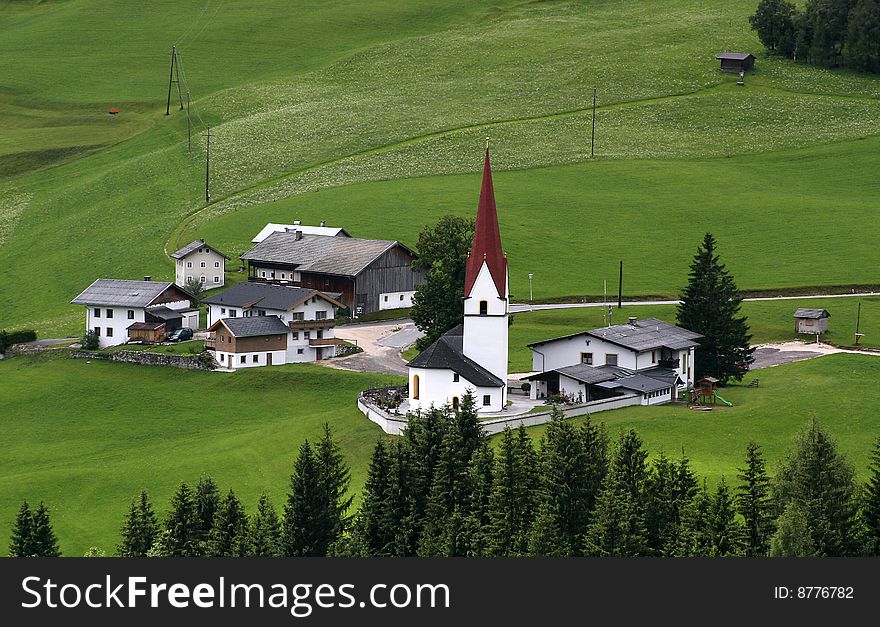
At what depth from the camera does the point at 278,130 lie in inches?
6737

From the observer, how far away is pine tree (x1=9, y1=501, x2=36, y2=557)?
209 feet

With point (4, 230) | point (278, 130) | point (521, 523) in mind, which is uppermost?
point (278, 130)

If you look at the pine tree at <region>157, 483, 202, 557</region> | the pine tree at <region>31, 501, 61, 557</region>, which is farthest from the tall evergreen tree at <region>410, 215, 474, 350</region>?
the pine tree at <region>31, 501, 61, 557</region>

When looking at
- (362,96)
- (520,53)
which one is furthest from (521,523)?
(520,53)

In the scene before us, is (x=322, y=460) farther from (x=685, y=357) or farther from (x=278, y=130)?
(x=278, y=130)

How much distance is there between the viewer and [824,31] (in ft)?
598

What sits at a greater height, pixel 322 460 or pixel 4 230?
pixel 4 230

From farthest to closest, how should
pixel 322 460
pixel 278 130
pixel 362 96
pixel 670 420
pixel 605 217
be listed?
pixel 362 96
pixel 278 130
pixel 605 217
pixel 670 420
pixel 322 460

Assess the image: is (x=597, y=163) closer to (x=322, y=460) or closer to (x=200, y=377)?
(x=200, y=377)

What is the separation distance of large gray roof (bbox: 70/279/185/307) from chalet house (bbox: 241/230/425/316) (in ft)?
33.5

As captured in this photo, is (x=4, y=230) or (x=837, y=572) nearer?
(x=837, y=572)

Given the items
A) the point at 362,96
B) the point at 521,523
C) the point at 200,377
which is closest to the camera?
the point at 521,523

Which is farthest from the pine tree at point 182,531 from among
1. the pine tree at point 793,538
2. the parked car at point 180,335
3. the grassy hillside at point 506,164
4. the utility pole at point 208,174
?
the utility pole at point 208,174

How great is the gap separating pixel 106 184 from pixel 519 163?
41252 millimetres
